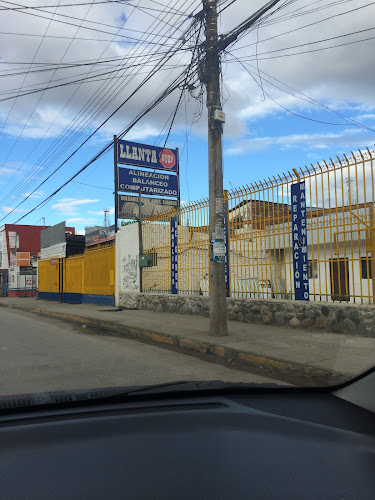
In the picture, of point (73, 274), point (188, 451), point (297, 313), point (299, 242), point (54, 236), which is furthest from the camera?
point (54, 236)

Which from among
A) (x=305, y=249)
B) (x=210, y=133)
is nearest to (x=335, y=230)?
(x=305, y=249)

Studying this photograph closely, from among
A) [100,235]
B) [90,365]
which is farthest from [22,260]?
[90,365]

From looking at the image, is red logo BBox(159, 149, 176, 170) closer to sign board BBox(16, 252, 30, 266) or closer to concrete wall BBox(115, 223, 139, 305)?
concrete wall BBox(115, 223, 139, 305)

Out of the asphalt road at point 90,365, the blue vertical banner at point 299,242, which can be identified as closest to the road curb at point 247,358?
the asphalt road at point 90,365

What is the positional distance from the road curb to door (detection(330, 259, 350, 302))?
2.58 metres

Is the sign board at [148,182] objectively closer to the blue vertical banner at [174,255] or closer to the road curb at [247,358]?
the blue vertical banner at [174,255]

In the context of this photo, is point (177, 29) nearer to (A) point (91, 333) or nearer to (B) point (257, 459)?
(A) point (91, 333)

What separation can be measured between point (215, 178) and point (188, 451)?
757cm

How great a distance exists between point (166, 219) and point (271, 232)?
16.6 feet

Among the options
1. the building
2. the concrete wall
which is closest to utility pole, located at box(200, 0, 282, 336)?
the concrete wall

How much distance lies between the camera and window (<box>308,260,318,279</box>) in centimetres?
902

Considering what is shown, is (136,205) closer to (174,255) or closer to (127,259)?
(127,259)

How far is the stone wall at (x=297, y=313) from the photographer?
26.8ft

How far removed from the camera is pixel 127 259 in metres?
16.8
